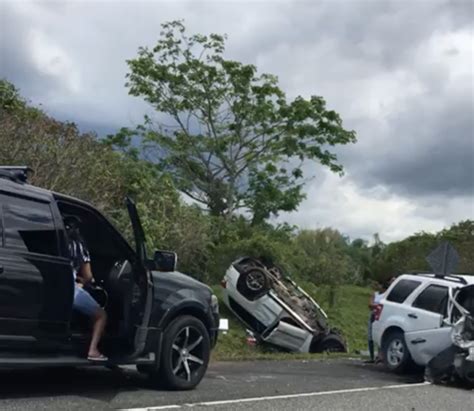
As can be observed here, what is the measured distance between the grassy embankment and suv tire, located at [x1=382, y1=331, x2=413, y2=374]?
2.51 meters

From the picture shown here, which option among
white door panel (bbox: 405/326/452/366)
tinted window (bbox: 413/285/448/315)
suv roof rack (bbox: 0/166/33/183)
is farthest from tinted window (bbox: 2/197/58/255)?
tinted window (bbox: 413/285/448/315)

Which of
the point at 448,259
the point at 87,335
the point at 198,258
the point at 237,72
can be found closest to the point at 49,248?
the point at 87,335

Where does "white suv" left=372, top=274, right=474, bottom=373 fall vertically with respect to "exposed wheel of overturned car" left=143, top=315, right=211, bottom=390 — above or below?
above

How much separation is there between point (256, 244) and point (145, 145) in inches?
401

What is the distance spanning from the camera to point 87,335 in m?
7.58

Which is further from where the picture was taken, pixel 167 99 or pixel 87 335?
pixel 167 99

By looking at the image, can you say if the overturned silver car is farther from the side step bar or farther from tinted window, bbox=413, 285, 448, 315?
the side step bar

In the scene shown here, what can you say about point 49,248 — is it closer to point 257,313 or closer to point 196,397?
point 196,397

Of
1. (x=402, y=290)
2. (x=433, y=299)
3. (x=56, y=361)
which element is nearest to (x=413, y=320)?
(x=433, y=299)

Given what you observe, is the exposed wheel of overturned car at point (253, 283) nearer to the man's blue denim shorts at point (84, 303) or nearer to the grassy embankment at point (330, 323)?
the grassy embankment at point (330, 323)

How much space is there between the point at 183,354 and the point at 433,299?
6015mm

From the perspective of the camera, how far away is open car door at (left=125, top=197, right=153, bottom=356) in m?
7.78

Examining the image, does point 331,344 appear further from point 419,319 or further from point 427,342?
point 427,342

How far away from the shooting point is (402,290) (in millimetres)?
13594
